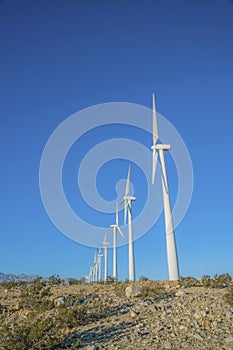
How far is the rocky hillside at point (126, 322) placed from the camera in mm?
11055

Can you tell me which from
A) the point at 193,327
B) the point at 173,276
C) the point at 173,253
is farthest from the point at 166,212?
the point at 193,327

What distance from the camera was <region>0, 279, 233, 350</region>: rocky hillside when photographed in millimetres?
11055

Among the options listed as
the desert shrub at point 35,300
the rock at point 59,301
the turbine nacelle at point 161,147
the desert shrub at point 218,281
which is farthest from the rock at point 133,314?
the turbine nacelle at point 161,147

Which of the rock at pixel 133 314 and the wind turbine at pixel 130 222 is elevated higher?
the wind turbine at pixel 130 222

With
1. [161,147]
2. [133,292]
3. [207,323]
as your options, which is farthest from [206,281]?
[161,147]

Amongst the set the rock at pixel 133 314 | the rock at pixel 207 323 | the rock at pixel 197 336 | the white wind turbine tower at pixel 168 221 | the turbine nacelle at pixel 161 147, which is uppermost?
the turbine nacelle at pixel 161 147

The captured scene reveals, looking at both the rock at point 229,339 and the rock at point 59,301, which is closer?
the rock at point 229,339

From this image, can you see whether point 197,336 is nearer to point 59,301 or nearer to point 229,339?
point 229,339

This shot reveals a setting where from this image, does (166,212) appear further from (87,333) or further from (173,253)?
(87,333)

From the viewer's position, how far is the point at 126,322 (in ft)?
42.6

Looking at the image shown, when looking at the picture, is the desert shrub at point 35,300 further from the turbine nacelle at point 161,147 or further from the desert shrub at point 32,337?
the turbine nacelle at point 161,147

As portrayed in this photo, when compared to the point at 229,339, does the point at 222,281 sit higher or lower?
higher

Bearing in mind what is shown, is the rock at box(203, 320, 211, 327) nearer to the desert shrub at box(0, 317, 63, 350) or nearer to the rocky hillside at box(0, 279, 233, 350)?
the rocky hillside at box(0, 279, 233, 350)

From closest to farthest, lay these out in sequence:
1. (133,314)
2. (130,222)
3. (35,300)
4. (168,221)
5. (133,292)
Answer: (133,314) < (133,292) < (35,300) < (168,221) < (130,222)
